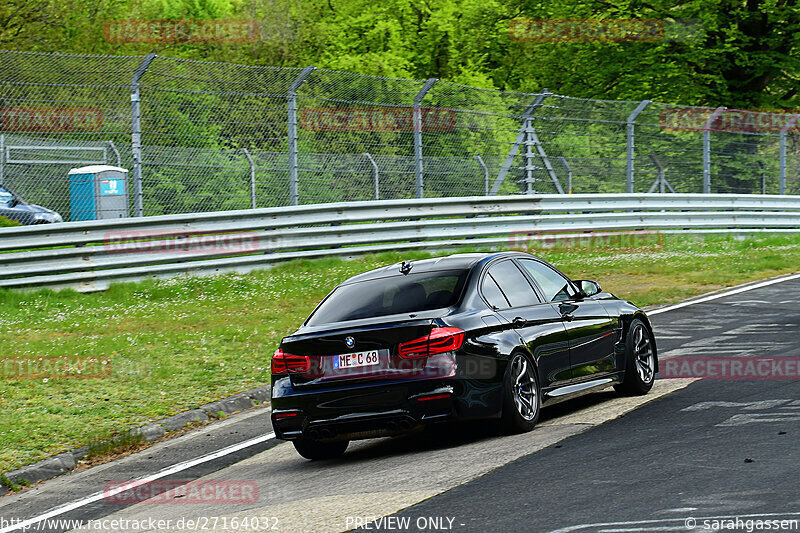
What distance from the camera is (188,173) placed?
17.1 meters

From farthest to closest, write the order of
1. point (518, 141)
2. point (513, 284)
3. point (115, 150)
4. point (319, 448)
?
point (518, 141)
point (115, 150)
point (513, 284)
point (319, 448)

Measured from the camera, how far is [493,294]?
8.56 m

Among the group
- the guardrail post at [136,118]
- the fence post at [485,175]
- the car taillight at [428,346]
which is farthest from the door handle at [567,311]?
the fence post at [485,175]

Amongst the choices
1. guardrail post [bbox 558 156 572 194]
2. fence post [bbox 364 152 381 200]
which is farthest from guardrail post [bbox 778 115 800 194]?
fence post [bbox 364 152 381 200]

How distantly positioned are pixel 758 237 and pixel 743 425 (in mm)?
19185

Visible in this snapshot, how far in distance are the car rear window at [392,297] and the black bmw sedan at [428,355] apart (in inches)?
0.4

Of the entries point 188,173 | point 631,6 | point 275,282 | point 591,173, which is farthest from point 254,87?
point 631,6

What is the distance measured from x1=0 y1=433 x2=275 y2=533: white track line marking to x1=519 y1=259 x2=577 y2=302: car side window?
8.28ft

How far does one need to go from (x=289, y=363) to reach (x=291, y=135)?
10.7m

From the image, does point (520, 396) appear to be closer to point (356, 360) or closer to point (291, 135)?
point (356, 360)

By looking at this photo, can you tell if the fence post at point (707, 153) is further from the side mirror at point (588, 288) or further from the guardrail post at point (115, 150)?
the side mirror at point (588, 288)

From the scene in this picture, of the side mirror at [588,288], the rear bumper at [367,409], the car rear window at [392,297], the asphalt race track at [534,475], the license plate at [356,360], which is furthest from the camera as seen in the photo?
the side mirror at [588,288]

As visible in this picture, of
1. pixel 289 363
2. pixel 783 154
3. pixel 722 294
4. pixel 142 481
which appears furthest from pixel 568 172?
pixel 142 481

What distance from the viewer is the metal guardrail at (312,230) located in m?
15.9
